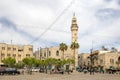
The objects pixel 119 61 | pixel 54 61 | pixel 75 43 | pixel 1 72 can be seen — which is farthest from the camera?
pixel 75 43

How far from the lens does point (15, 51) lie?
118 meters

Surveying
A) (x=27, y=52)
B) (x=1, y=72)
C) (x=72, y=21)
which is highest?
(x=72, y=21)

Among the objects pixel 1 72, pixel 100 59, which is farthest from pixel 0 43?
pixel 1 72

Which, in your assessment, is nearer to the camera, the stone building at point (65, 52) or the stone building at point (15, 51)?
the stone building at point (15, 51)

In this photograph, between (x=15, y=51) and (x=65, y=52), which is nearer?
(x=15, y=51)

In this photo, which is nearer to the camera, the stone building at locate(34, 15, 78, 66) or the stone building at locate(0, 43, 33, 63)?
the stone building at locate(0, 43, 33, 63)

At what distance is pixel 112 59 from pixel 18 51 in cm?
3868

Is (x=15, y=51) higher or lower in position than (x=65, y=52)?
lower

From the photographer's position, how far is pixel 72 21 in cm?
13125

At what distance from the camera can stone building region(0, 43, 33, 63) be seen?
113800 mm

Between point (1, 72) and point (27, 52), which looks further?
point (27, 52)

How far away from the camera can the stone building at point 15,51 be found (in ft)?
373

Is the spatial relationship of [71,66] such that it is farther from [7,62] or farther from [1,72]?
[1,72]

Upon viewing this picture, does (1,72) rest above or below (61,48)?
below
